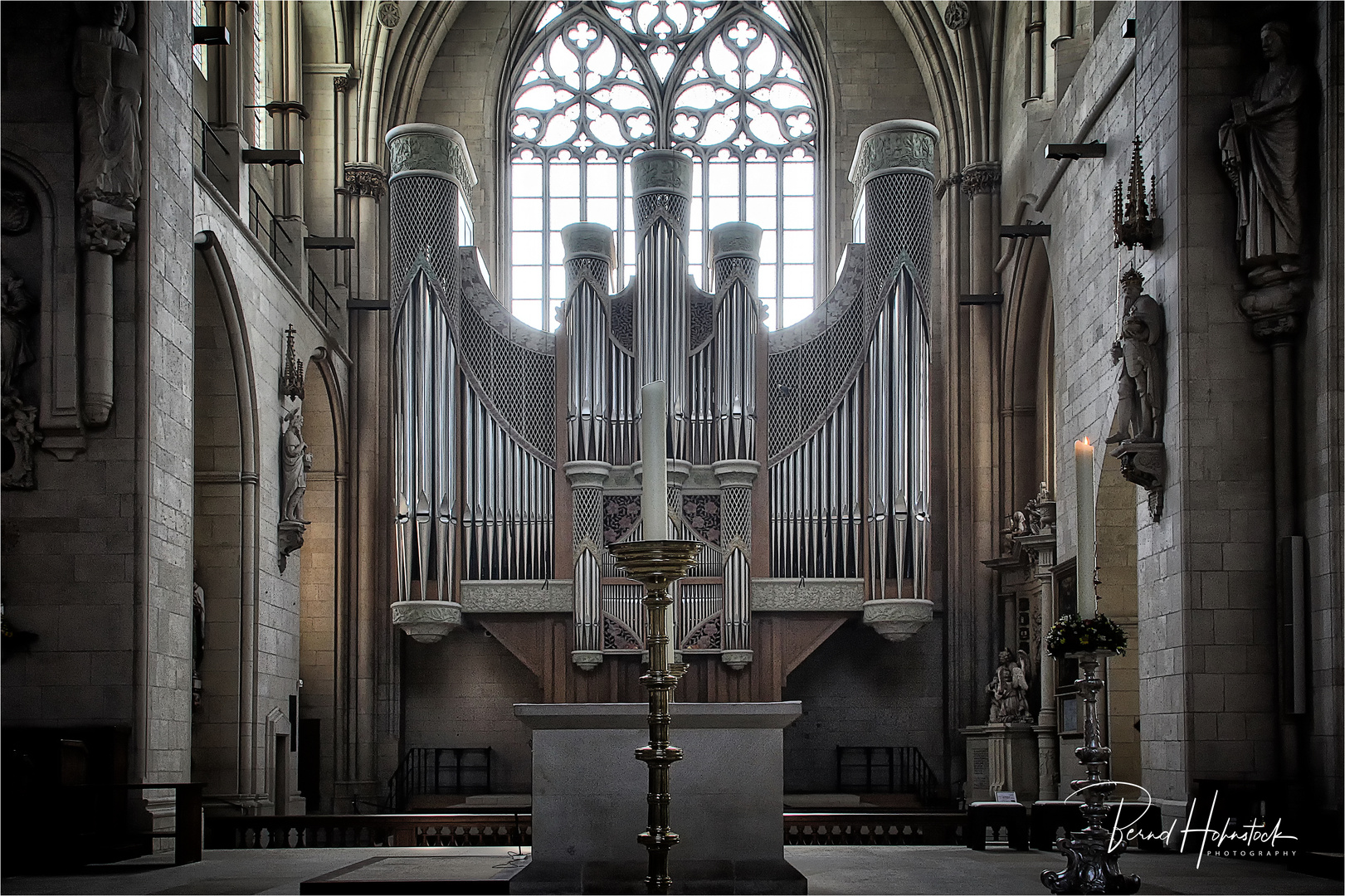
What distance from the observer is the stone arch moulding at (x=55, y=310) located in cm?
1236

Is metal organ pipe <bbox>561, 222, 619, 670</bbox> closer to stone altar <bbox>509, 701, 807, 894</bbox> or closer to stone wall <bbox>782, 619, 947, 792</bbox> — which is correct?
stone wall <bbox>782, 619, 947, 792</bbox>

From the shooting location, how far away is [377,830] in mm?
14289

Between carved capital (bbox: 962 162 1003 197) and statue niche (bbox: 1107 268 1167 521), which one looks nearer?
statue niche (bbox: 1107 268 1167 521)

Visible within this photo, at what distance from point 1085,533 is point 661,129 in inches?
701

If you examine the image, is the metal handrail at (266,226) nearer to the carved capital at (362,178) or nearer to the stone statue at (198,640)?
the carved capital at (362,178)

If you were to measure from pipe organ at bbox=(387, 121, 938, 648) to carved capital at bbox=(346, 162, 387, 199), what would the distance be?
52.0 inches

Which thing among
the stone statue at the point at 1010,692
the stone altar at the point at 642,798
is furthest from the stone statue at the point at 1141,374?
the stone statue at the point at 1010,692

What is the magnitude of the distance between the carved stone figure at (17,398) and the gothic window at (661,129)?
11590 mm

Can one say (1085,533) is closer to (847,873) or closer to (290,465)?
→ (847,873)

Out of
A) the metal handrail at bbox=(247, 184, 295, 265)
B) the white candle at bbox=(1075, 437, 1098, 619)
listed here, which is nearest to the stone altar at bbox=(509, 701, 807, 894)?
the white candle at bbox=(1075, 437, 1098, 619)

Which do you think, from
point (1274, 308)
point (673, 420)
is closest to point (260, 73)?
point (673, 420)

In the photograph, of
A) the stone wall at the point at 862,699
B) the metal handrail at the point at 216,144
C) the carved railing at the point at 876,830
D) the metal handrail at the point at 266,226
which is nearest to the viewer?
the carved railing at the point at 876,830

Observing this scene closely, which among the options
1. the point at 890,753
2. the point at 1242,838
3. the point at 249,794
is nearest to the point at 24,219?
the point at 249,794

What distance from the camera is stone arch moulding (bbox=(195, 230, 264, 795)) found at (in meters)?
16.1
